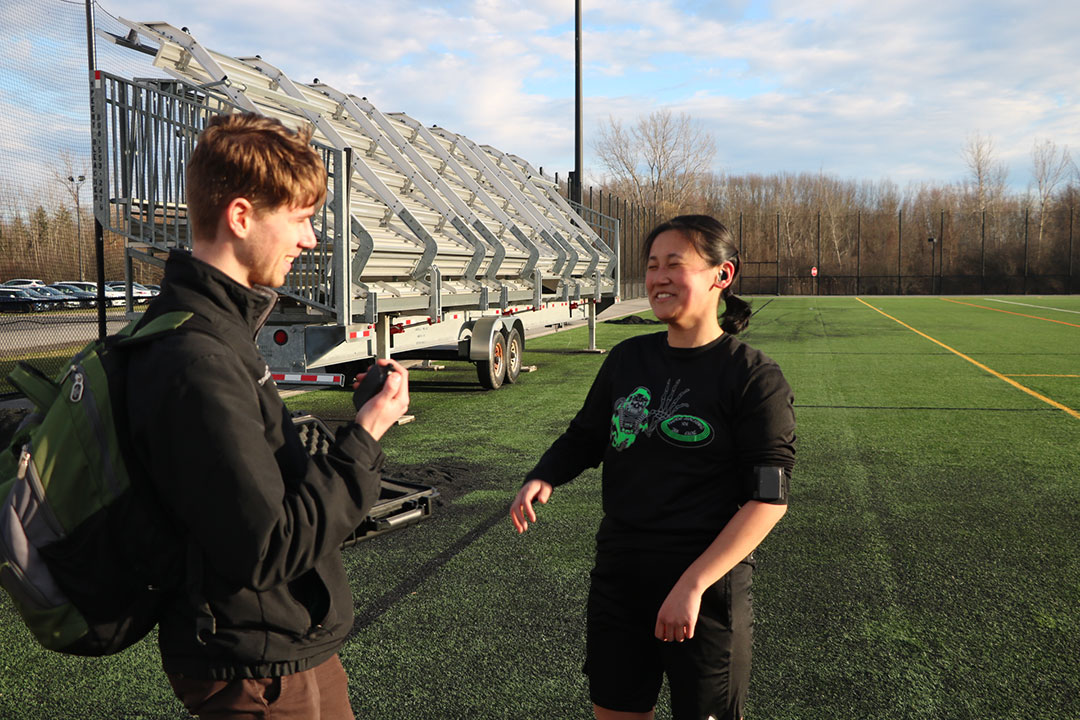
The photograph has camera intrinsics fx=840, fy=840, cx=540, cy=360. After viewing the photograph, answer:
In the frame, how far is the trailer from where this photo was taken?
23.1ft

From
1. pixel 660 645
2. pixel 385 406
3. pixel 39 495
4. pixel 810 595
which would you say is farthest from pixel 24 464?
pixel 810 595

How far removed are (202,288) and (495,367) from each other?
366 inches

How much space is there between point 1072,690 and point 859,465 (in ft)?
12.0

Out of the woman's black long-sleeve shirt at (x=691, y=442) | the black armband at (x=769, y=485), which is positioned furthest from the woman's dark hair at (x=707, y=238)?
the black armband at (x=769, y=485)

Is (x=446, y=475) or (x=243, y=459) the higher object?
(x=243, y=459)

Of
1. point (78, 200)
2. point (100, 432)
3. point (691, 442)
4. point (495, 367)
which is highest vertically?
point (78, 200)

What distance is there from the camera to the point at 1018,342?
57.3 ft

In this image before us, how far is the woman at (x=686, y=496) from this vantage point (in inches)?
76.6

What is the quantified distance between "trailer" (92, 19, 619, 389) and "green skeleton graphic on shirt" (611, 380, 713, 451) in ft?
12.0

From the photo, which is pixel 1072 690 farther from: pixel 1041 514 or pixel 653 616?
pixel 1041 514

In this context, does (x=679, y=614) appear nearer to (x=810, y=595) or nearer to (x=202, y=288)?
(x=202, y=288)

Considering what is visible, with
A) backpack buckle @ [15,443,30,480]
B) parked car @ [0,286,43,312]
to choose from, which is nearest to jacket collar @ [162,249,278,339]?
backpack buckle @ [15,443,30,480]

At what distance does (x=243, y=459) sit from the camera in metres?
1.32

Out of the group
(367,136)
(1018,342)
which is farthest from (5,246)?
(1018,342)
